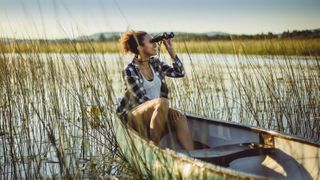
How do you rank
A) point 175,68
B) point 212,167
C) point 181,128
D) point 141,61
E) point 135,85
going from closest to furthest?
point 212,167 → point 181,128 → point 135,85 → point 141,61 → point 175,68

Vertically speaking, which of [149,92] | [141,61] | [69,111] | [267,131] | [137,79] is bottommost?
[267,131]

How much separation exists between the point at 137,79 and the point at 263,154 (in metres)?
1.22

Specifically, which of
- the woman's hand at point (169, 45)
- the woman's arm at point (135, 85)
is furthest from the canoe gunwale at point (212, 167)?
the woman's hand at point (169, 45)

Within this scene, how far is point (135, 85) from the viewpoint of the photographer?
3.89m

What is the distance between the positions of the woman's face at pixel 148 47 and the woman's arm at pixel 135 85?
0.65 ft

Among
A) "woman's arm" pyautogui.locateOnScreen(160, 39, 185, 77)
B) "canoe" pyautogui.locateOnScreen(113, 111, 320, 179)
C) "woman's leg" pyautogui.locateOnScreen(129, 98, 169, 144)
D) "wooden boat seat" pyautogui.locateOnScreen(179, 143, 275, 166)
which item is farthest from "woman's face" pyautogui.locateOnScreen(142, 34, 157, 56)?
"wooden boat seat" pyautogui.locateOnScreen(179, 143, 275, 166)

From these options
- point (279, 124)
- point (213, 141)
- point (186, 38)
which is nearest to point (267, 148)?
point (213, 141)

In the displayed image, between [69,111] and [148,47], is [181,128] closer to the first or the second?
[148,47]

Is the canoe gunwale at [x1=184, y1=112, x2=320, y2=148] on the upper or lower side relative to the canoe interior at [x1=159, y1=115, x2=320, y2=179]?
upper

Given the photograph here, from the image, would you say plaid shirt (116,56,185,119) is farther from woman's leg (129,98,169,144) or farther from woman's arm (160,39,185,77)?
woman's leg (129,98,169,144)

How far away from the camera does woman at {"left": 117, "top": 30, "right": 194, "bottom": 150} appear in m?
3.59

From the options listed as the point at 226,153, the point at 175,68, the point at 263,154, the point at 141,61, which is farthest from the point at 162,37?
the point at 263,154

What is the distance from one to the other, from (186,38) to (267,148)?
2.09 metres

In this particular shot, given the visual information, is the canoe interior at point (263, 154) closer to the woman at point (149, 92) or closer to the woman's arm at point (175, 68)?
the woman at point (149, 92)
